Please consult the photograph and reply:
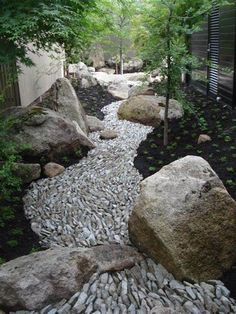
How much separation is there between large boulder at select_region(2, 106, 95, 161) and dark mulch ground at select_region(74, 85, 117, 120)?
2.49 metres

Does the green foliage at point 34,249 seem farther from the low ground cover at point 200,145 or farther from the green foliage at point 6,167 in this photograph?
the low ground cover at point 200,145

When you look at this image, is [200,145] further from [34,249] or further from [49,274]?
[49,274]

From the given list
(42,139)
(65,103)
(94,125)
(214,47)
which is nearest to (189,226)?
(42,139)

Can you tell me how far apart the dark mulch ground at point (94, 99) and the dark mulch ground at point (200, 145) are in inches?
84.9

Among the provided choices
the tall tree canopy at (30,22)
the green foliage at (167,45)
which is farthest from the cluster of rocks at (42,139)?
the green foliage at (167,45)

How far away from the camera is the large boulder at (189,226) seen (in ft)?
9.04

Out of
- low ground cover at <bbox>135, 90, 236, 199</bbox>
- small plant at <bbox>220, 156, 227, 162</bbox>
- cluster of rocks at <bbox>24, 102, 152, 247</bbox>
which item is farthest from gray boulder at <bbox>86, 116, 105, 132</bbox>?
small plant at <bbox>220, 156, 227, 162</bbox>

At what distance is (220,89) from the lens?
712 cm

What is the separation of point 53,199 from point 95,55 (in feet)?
45.5

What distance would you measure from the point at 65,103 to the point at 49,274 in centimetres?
403

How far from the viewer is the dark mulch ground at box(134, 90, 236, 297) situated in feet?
14.3

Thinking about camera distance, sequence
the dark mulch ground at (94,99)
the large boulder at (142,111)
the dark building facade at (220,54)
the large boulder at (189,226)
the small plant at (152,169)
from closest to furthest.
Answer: the large boulder at (189,226) → the small plant at (152,169) → the dark building facade at (220,54) → the large boulder at (142,111) → the dark mulch ground at (94,99)

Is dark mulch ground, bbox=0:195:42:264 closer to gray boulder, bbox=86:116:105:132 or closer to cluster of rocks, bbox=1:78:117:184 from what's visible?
cluster of rocks, bbox=1:78:117:184

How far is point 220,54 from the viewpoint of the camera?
7.06m
